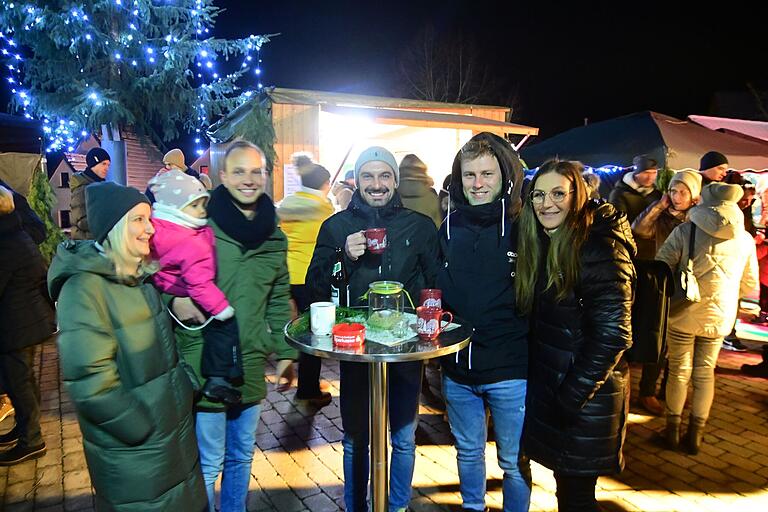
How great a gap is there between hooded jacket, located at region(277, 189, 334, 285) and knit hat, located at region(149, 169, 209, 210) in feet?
7.12

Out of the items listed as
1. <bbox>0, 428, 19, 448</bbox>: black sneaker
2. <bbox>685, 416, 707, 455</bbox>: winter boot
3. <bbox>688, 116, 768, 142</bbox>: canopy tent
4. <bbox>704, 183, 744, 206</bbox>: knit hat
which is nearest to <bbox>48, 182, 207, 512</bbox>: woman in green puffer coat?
<bbox>0, 428, 19, 448</bbox>: black sneaker

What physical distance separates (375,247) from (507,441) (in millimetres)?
1254

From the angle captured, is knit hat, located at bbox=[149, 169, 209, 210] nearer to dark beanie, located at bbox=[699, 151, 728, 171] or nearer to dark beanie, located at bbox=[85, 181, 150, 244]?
dark beanie, located at bbox=[85, 181, 150, 244]

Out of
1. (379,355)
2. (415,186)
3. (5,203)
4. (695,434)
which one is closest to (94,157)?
(5,203)

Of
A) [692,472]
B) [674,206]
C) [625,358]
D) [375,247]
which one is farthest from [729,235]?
[375,247]

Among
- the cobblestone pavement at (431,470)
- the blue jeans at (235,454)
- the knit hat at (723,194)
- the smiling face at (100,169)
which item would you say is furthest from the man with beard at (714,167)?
the smiling face at (100,169)

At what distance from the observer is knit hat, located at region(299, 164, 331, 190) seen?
16.1 feet

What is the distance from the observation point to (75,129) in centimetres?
1527

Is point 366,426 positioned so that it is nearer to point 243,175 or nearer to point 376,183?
point 376,183

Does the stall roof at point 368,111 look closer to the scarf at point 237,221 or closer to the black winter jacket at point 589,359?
the scarf at point 237,221

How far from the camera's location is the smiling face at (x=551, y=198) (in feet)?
7.88

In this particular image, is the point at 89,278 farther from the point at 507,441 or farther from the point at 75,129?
the point at 75,129

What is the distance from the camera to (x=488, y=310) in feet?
8.70

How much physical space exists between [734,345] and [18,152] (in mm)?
11373
